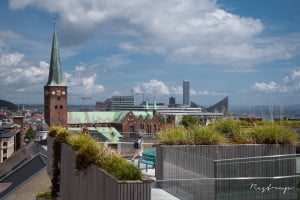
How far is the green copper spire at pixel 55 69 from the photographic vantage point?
338 ft

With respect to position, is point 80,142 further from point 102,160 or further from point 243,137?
point 243,137

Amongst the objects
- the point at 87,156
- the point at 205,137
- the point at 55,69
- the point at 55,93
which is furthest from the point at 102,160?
the point at 55,93

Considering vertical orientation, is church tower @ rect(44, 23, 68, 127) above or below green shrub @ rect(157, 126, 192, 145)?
above

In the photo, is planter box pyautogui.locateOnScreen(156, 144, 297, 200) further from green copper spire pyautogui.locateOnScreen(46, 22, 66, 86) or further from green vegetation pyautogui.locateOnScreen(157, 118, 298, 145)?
green copper spire pyautogui.locateOnScreen(46, 22, 66, 86)

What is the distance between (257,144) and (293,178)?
1475 mm

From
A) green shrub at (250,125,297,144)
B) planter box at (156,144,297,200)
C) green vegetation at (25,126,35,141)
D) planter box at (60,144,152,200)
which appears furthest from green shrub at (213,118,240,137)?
green vegetation at (25,126,35,141)

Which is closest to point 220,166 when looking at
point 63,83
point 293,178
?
point 293,178

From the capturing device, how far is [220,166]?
740cm

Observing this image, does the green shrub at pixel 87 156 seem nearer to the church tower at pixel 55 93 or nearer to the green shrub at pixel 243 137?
the green shrub at pixel 243 137

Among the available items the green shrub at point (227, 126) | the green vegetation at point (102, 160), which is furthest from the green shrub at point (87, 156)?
the green shrub at point (227, 126)

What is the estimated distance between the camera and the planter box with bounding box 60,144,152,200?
209 inches

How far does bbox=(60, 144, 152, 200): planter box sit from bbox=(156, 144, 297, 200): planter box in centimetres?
106

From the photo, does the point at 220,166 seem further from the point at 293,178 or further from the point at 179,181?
the point at 293,178

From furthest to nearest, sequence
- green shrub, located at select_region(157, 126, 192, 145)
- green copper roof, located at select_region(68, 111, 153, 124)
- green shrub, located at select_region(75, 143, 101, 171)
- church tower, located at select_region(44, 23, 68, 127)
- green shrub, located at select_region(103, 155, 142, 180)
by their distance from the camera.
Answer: green copper roof, located at select_region(68, 111, 153, 124), church tower, located at select_region(44, 23, 68, 127), green shrub, located at select_region(157, 126, 192, 145), green shrub, located at select_region(75, 143, 101, 171), green shrub, located at select_region(103, 155, 142, 180)
